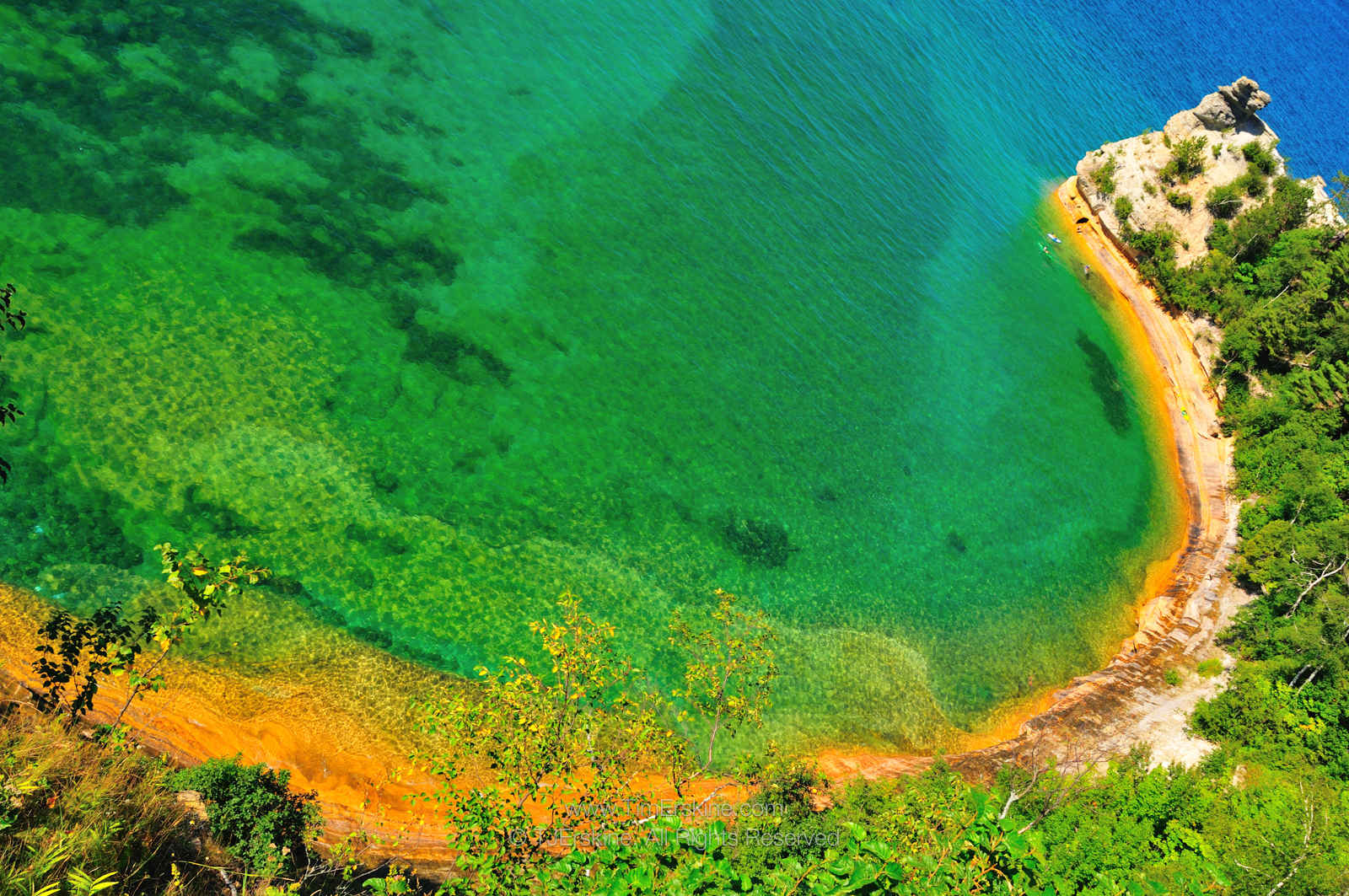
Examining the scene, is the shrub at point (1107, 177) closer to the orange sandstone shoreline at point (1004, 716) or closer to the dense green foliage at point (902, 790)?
the orange sandstone shoreline at point (1004, 716)

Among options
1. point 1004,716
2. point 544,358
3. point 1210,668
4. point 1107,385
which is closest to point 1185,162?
point 1107,385

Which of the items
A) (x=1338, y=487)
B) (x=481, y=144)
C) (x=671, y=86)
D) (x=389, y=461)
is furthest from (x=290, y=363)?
(x=1338, y=487)

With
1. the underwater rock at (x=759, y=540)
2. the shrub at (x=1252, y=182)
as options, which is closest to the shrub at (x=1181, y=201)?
the shrub at (x=1252, y=182)

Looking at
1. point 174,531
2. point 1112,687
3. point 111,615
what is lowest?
point 174,531

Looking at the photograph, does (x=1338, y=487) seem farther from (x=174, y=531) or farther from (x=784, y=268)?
(x=174, y=531)

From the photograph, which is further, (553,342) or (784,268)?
(784,268)

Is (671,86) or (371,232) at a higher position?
(671,86)

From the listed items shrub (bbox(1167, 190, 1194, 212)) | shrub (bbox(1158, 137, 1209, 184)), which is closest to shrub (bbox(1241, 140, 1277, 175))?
shrub (bbox(1158, 137, 1209, 184))
